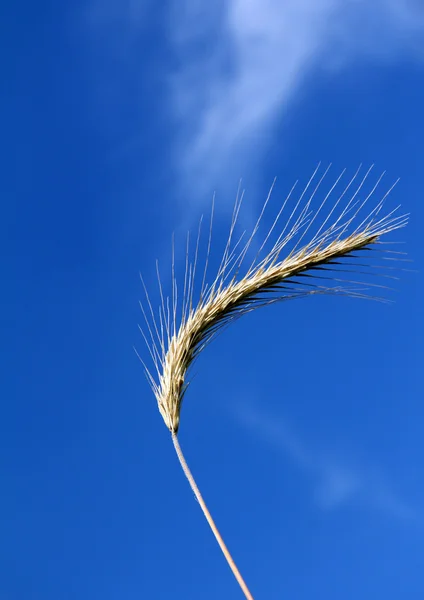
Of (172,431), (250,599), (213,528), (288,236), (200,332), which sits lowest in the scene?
(250,599)

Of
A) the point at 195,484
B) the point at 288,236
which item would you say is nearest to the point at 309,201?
the point at 288,236

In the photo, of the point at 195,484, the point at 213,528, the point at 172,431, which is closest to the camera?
the point at 213,528

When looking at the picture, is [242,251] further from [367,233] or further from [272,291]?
[367,233]

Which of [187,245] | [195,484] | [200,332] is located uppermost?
[187,245]

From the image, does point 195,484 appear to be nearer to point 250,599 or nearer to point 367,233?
point 250,599

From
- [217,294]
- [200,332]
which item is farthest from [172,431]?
[217,294]

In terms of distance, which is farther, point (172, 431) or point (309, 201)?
point (309, 201)

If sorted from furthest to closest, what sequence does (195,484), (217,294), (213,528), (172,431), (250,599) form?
(217,294), (172,431), (195,484), (213,528), (250,599)

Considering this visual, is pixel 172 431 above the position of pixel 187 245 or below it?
below

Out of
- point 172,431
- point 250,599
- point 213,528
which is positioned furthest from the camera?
point 172,431
